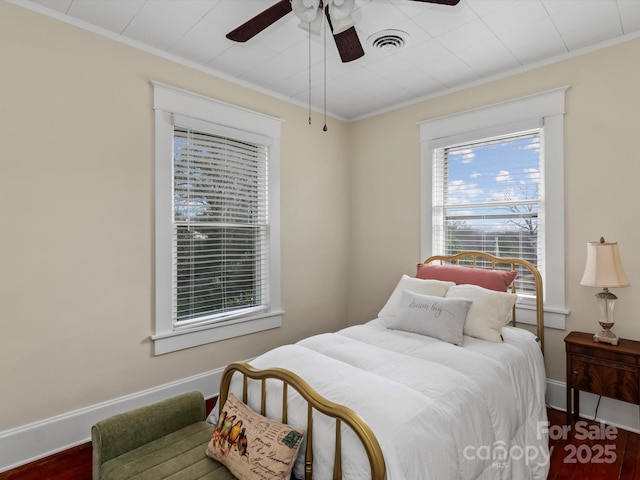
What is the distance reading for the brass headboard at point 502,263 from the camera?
2.82 metres

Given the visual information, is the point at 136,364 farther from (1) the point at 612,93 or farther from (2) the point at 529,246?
(1) the point at 612,93

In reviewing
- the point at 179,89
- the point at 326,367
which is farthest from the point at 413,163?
the point at 326,367

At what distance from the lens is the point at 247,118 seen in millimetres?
3264

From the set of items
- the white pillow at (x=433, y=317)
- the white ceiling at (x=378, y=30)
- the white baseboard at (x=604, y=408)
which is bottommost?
the white baseboard at (x=604, y=408)

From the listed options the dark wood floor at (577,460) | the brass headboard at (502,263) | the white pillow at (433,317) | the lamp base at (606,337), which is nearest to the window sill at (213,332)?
the dark wood floor at (577,460)

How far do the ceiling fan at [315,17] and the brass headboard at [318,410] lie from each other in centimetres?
168

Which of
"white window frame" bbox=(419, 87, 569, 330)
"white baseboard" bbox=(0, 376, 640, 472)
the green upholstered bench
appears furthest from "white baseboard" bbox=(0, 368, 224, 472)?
"white window frame" bbox=(419, 87, 569, 330)

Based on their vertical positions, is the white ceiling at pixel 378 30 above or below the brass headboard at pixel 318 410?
above

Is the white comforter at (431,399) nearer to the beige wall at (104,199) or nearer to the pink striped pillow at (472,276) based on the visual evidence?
the pink striped pillow at (472,276)

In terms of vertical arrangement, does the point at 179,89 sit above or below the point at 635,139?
above

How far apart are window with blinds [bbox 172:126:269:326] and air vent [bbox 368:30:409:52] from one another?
1346 mm

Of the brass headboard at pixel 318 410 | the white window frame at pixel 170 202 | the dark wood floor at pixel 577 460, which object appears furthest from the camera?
the white window frame at pixel 170 202

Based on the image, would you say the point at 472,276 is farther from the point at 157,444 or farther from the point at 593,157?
the point at 157,444

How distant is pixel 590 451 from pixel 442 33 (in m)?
2.88
